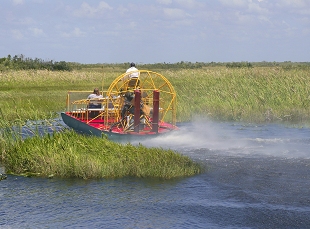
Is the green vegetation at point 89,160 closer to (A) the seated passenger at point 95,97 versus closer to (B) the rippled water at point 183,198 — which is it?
(B) the rippled water at point 183,198

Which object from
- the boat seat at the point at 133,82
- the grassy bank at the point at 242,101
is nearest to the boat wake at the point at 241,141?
the boat seat at the point at 133,82

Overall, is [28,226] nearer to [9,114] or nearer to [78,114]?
[78,114]

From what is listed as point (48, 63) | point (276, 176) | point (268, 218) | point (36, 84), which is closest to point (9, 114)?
point (276, 176)

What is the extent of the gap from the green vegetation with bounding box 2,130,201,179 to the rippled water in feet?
0.85

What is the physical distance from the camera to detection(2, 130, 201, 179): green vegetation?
13898 millimetres

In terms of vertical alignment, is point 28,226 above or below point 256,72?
below

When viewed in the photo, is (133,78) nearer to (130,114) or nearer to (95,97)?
(130,114)

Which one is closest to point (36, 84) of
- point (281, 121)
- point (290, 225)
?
point (281, 121)

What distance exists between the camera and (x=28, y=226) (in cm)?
1073

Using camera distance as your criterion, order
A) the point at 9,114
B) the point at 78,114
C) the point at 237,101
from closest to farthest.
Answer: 1. the point at 78,114
2. the point at 9,114
3. the point at 237,101

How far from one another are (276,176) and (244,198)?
2.08m

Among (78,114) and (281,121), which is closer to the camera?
(78,114)

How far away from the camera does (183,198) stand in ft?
40.5

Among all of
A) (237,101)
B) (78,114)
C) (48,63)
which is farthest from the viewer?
(48,63)
